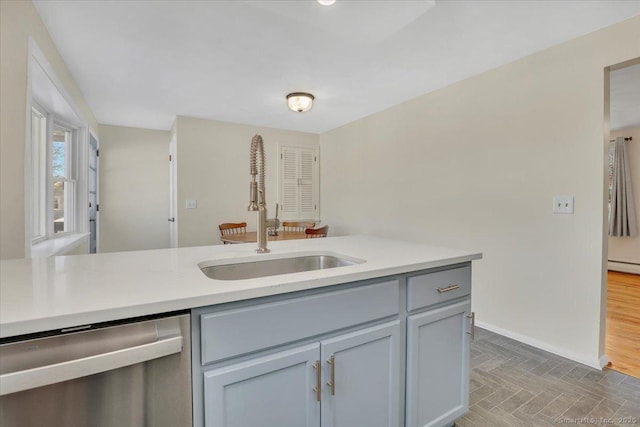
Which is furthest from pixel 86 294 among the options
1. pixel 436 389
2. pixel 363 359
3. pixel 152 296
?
pixel 436 389

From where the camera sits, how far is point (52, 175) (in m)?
2.60

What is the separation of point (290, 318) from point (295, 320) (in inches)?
0.8

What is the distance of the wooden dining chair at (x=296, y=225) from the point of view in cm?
451

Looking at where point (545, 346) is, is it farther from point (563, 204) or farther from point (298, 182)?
point (298, 182)

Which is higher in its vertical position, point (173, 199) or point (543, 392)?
point (173, 199)

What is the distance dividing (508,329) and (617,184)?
3.90m

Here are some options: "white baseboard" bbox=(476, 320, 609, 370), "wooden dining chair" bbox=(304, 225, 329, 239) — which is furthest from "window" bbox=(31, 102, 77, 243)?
"white baseboard" bbox=(476, 320, 609, 370)

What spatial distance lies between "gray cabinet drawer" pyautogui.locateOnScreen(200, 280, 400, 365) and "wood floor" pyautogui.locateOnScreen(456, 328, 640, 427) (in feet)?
3.27

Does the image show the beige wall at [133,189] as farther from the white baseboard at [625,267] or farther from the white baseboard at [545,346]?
the white baseboard at [625,267]

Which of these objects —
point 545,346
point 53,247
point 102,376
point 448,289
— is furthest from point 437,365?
point 53,247

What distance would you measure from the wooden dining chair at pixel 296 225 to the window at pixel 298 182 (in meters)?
0.21

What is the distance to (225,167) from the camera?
14.1 ft

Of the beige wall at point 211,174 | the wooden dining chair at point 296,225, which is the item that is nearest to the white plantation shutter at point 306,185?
the wooden dining chair at point 296,225

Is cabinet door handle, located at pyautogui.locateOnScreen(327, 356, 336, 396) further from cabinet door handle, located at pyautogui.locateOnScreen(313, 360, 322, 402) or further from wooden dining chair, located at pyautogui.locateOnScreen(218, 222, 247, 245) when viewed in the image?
wooden dining chair, located at pyautogui.locateOnScreen(218, 222, 247, 245)
